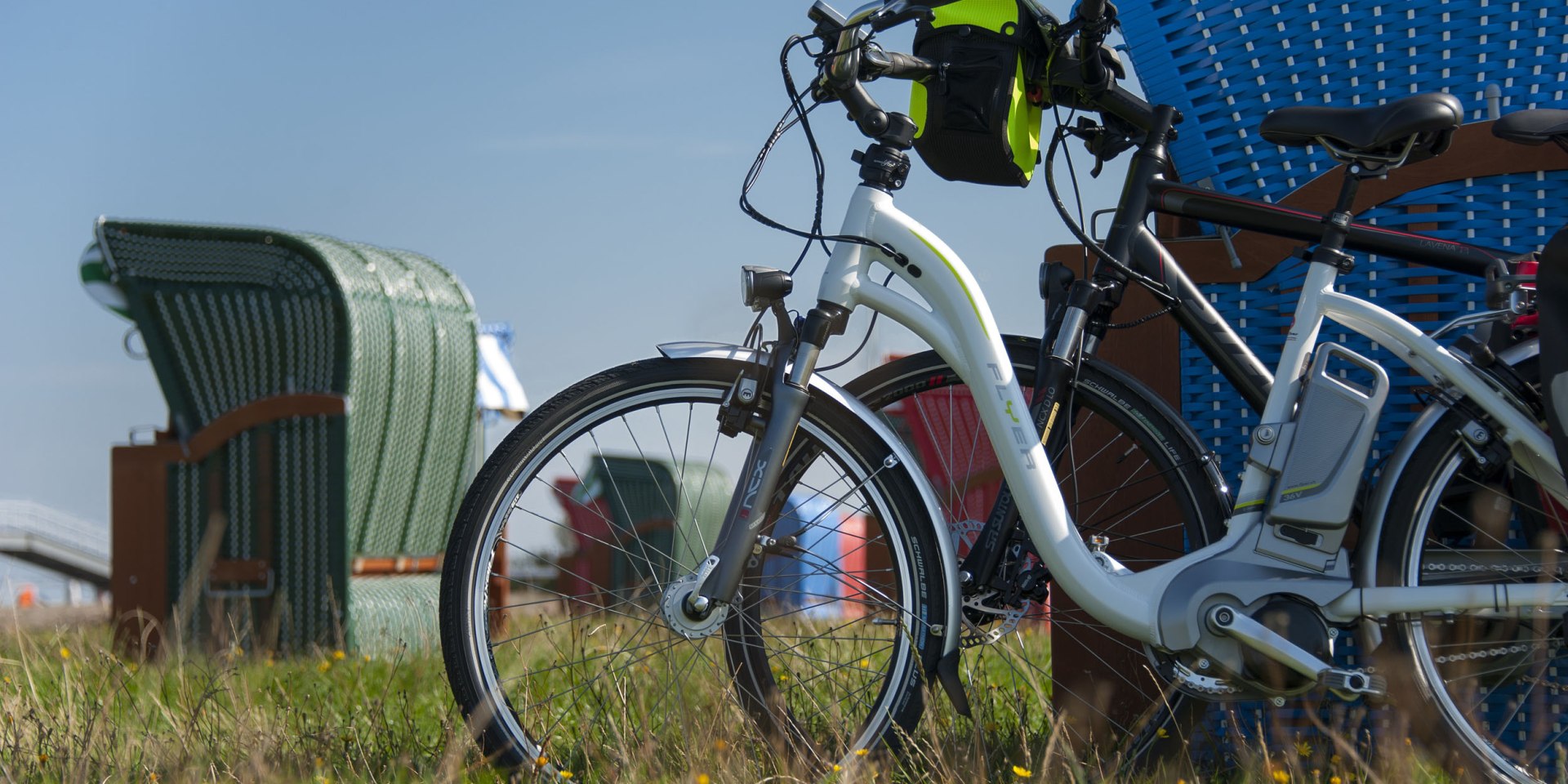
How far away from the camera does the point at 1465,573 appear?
8.22 ft

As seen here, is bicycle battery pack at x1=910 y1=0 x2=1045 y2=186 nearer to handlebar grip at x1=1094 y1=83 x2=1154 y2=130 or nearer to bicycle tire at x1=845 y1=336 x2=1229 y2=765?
handlebar grip at x1=1094 y1=83 x2=1154 y2=130

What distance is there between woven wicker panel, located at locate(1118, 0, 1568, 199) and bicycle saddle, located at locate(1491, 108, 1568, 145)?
15.9 inches

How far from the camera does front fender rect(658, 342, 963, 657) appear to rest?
244 cm

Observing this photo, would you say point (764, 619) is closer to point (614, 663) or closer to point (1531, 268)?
point (614, 663)

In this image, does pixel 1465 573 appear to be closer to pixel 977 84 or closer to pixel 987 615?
pixel 987 615

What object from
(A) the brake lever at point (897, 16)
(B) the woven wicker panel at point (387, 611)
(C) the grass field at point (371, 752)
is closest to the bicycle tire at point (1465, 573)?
(C) the grass field at point (371, 752)

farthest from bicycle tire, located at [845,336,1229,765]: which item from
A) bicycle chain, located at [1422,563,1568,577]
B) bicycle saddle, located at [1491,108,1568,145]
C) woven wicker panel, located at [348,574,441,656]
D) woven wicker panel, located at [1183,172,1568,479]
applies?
woven wicker panel, located at [348,574,441,656]

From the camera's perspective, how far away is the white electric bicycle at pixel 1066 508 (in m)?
2.40

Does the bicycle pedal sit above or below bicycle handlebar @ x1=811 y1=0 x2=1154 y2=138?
below

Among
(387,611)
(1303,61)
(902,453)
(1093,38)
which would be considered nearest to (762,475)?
(902,453)

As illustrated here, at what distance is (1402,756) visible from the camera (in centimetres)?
236

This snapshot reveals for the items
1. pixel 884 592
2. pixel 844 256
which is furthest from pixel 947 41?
pixel 884 592

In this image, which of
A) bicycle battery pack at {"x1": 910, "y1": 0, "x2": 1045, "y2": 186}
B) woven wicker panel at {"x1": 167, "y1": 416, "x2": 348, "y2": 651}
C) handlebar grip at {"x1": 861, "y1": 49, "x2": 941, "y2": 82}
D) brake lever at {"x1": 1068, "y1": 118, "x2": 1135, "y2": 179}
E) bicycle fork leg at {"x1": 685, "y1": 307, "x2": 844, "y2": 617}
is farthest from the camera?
woven wicker panel at {"x1": 167, "y1": 416, "x2": 348, "y2": 651}

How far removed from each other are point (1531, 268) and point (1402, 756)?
895mm
